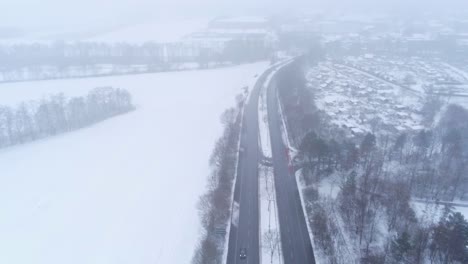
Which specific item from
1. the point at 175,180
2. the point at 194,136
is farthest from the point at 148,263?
the point at 194,136

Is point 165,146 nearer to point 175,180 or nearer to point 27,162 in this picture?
point 175,180

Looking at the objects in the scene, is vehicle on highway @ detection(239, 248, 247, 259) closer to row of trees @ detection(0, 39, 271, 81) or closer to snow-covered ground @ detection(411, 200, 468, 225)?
snow-covered ground @ detection(411, 200, 468, 225)

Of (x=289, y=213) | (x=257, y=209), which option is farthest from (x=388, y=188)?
(x=257, y=209)

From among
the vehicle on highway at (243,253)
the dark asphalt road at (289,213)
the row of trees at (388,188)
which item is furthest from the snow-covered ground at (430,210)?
the vehicle on highway at (243,253)

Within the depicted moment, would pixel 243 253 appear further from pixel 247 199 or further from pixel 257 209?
pixel 247 199

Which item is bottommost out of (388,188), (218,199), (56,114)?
(218,199)

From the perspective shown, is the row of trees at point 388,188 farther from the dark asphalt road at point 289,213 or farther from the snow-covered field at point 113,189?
the snow-covered field at point 113,189
